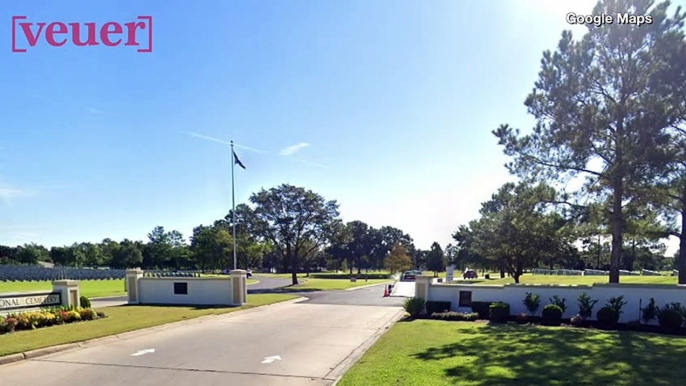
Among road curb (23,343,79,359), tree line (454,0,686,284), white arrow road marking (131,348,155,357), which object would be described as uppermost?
tree line (454,0,686,284)

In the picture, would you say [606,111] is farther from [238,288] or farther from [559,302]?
[238,288]

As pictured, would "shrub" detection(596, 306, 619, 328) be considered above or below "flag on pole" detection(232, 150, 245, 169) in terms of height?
below

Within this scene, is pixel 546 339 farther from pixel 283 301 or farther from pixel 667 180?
pixel 283 301

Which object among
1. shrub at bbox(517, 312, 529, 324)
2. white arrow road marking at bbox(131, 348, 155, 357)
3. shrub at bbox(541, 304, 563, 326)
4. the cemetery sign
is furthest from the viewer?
shrub at bbox(517, 312, 529, 324)

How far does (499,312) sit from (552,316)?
5.55ft

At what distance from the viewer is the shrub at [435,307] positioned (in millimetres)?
18125

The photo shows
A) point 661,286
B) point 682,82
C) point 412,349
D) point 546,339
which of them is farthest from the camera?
point 661,286

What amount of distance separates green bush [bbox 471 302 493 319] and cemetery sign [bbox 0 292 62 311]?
1510 cm

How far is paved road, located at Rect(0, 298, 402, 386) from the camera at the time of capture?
28.6ft

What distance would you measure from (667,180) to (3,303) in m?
22.0

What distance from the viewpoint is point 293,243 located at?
147 ft

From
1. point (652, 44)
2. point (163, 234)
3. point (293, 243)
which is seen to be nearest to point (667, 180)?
point (652, 44)

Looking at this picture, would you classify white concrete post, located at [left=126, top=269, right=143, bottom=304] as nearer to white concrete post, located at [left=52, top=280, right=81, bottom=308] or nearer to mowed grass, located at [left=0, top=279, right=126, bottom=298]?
mowed grass, located at [left=0, top=279, right=126, bottom=298]

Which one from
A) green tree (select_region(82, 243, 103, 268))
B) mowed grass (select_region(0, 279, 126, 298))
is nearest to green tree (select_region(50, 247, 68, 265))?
green tree (select_region(82, 243, 103, 268))
